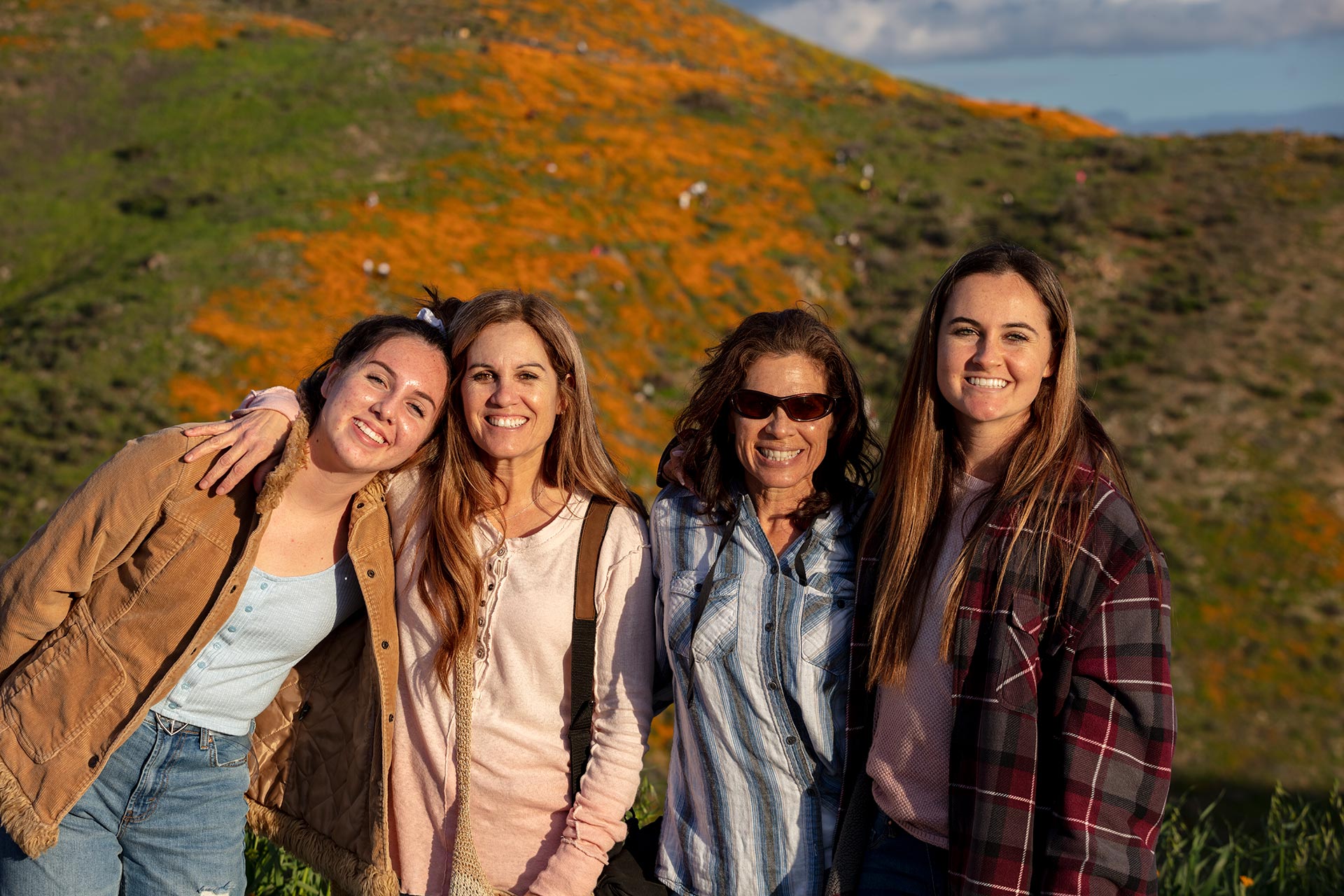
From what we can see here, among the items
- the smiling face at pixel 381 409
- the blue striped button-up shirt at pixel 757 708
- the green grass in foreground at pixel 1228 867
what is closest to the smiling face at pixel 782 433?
the blue striped button-up shirt at pixel 757 708

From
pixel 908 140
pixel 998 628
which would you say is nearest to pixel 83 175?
pixel 908 140

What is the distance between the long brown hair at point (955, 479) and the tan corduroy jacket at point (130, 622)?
151 cm

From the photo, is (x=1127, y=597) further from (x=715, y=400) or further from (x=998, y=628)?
(x=715, y=400)

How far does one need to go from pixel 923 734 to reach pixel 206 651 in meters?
2.04

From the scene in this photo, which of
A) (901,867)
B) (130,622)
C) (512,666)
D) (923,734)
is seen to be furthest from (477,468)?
(901,867)

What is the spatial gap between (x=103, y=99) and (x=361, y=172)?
9.14 metres

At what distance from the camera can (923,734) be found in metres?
2.62

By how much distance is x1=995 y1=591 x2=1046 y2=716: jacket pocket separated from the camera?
2.37 meters

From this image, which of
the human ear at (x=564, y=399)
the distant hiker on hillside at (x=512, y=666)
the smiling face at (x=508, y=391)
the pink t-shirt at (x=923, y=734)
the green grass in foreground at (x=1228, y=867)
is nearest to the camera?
the pink t-shirt at (x=923, y=734)

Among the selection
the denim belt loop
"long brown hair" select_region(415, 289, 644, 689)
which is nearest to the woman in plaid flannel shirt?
"long brown hair" select_region(415, 289, 644, 689)

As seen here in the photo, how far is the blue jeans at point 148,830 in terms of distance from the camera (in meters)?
2.66

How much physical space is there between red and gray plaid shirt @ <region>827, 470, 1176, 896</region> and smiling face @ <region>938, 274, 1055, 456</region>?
33cm

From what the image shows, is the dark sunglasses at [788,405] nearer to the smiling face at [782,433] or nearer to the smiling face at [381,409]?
the smiling face at [782,433]

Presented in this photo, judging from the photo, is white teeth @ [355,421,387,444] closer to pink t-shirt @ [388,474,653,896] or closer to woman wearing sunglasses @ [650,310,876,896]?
pink t-shirt @ [388,474,653,896]
